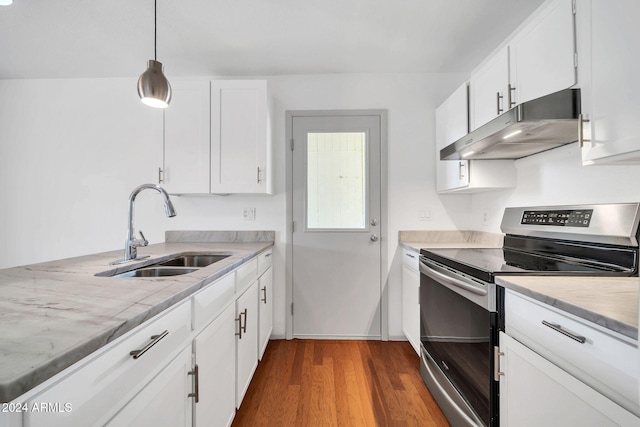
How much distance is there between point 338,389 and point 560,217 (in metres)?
1.65

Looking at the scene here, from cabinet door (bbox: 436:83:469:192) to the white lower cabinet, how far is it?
0.65 meters

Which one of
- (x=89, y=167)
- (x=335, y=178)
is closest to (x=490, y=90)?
(x=335, y=178)

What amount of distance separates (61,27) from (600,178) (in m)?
3.46

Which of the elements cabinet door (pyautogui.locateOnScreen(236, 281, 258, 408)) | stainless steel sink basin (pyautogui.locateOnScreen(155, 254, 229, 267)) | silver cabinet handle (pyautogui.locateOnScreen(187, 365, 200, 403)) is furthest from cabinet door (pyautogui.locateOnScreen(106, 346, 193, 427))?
stainless steel sink basin (pyautogui.locateOnScreen(155, 254, 229, 267))

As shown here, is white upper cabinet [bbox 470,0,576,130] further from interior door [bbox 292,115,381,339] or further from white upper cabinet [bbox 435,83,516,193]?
interior door [bbox 292,115,381,339]

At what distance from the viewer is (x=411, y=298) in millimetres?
2213

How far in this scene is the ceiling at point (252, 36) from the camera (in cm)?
176

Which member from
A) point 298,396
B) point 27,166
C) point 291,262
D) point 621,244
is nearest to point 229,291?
point 298,396

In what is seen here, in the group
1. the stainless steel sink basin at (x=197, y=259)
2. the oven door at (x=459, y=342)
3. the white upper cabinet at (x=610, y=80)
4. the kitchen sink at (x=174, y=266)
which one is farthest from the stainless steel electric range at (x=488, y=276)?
the stainless steel sink basin at (x=197, y=259)

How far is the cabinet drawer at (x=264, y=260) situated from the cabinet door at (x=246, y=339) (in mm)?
158

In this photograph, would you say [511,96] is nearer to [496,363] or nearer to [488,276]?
[488,276]

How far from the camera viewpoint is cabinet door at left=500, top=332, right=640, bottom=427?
2.36 ft

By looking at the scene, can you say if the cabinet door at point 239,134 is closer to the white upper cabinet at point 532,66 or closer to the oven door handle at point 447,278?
the oven door handle at point 447,278

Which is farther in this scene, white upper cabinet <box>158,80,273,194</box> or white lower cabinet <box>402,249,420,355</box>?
white upper cabinet <box>158,80,273,194</box>
